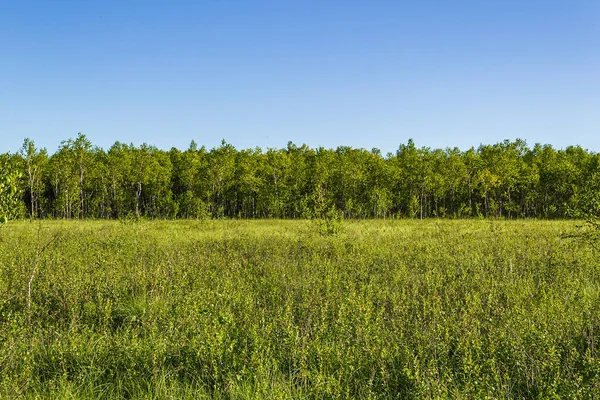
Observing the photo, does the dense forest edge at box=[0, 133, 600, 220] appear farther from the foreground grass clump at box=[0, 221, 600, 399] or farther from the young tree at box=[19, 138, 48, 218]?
the foreground grass clump at box=[0, 221, 600, 399]

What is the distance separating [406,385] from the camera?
406 cm

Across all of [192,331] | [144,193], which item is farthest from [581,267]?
[144,193]

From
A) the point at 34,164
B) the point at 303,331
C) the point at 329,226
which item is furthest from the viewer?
the point at 34,164

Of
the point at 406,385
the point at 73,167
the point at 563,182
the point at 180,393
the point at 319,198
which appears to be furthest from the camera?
the point at 563,182

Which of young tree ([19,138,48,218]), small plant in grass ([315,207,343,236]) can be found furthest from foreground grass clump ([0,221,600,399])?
young tree ([19,138,48,218])

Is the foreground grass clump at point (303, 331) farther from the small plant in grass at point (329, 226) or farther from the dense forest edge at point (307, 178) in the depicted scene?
the dense forest edge at point (307, 178)

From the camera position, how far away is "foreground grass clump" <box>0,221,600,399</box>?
382 cm

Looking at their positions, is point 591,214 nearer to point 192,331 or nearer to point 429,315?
point 429,315

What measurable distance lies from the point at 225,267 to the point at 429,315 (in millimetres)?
5277

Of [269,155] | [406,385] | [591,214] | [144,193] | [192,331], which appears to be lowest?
[406,385]

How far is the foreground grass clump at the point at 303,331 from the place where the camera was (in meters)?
3.82

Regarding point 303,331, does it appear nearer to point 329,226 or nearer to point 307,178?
point 329,226

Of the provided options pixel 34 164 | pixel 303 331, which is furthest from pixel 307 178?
pixel 303 331

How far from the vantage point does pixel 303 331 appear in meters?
5.23
